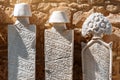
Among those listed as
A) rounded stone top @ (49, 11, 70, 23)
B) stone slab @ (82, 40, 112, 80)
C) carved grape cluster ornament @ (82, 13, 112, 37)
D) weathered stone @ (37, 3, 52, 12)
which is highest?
weathered stone @ (37, 3, 52, 12)

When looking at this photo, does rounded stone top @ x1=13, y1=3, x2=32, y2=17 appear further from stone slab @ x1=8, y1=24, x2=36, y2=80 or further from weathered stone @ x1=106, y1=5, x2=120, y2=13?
weathered stone @ x1=106, y1=5, x2=120, y2=13

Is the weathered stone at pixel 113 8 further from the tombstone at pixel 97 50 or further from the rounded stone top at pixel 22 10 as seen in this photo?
the rounded stone top at pixel 22 10

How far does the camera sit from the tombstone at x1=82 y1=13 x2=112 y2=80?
304cm

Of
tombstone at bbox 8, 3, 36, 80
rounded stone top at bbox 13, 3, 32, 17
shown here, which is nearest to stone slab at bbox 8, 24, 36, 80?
tombstone at bbox 8, 3, 36, 80

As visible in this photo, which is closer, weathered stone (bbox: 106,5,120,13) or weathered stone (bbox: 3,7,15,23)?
weathered stone (bbox: 106,5,120,13)

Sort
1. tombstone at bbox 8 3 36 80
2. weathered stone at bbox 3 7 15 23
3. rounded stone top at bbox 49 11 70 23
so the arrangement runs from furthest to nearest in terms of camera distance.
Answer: weathered stone at bbox 3 7 15 23
tombstone at bbox 8 3 36 80
rounded stone top at bbox 49 11 70 23

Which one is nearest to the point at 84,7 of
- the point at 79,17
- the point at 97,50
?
the point at 79,17

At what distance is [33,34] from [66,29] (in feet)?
1.05

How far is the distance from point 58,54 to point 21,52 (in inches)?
14.2

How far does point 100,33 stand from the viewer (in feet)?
10.0

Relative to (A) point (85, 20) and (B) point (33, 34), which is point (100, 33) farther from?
(B) point (33, 34)

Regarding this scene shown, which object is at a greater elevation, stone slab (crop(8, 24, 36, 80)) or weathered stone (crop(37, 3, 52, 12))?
weathered stone (crop(37, 3, 52, 12))

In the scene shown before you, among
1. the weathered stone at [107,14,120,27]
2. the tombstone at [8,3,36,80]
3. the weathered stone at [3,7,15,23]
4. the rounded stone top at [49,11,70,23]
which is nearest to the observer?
the rounded stone top at [49,11,70,23]

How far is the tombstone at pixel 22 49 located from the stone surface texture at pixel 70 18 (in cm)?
23
